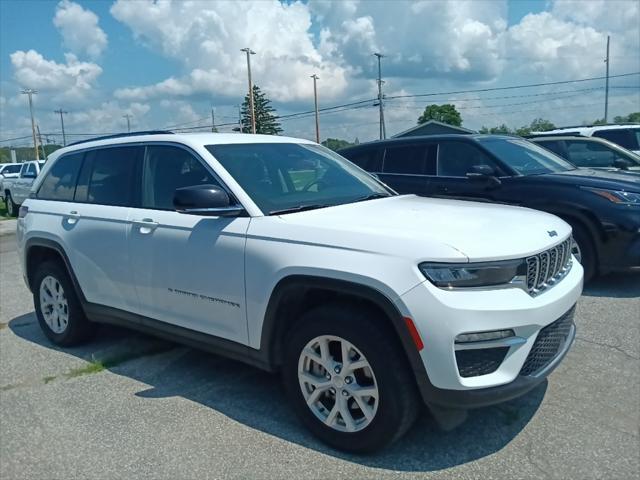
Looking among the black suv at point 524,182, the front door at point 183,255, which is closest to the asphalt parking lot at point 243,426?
the front door at point 183,255

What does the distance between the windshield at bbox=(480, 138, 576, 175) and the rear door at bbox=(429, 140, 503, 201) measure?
6.5 inches

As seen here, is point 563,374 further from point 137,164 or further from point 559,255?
point 137,164

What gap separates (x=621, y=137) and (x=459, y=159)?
663cm

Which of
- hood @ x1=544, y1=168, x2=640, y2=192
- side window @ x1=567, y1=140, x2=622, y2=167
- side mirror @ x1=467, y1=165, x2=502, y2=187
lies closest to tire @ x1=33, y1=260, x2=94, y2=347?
side mirror @ x1=467, y1=165, x2=502, y2=187

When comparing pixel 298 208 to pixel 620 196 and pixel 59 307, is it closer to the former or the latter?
pixel 59 307

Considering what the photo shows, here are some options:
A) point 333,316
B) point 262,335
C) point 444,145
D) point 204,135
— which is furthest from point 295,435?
point 444,145

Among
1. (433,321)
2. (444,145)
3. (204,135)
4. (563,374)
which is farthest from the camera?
(444,145)

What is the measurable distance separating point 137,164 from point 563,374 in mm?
3580

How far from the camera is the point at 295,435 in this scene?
349 centimetres

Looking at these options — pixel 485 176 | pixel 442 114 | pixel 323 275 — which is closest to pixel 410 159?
pixel 485 176

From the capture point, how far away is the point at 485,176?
6633 millimetres

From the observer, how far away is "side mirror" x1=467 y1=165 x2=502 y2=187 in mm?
6633

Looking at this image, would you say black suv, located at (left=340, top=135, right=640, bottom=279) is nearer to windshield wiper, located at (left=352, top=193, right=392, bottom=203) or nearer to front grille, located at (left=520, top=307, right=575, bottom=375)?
windshield wiper, located at (left=352, top=193, right=392, bottom=203)

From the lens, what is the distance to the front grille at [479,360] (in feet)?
9.39
